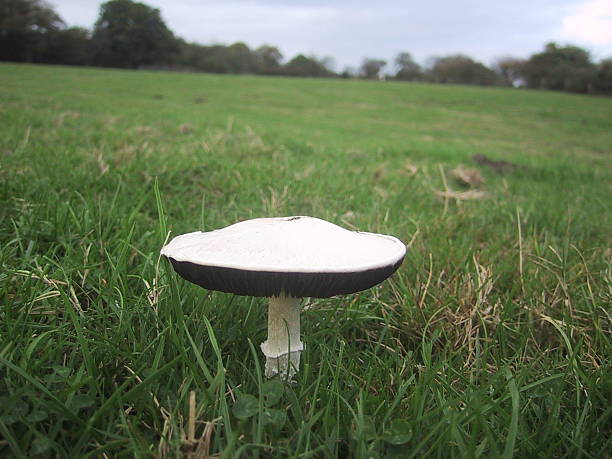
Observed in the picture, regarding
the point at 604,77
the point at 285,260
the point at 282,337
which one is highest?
the point at 604,77

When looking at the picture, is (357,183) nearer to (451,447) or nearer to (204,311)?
(204,311)

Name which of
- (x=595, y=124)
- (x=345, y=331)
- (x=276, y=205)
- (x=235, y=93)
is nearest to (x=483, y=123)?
(x=595, y=124)

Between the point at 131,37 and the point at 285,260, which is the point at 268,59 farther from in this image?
the point at 285,260

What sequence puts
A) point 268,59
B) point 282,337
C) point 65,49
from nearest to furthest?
point 282,337 → point 65,49 → point 268,59

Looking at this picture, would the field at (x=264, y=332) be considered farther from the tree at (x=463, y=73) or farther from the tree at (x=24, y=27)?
the tree at (x=463, y=73)

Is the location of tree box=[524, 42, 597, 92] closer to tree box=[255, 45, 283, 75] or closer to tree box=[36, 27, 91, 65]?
tree box=[255, 45, 283, 75]

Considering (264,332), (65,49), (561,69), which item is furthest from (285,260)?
(561,69)
